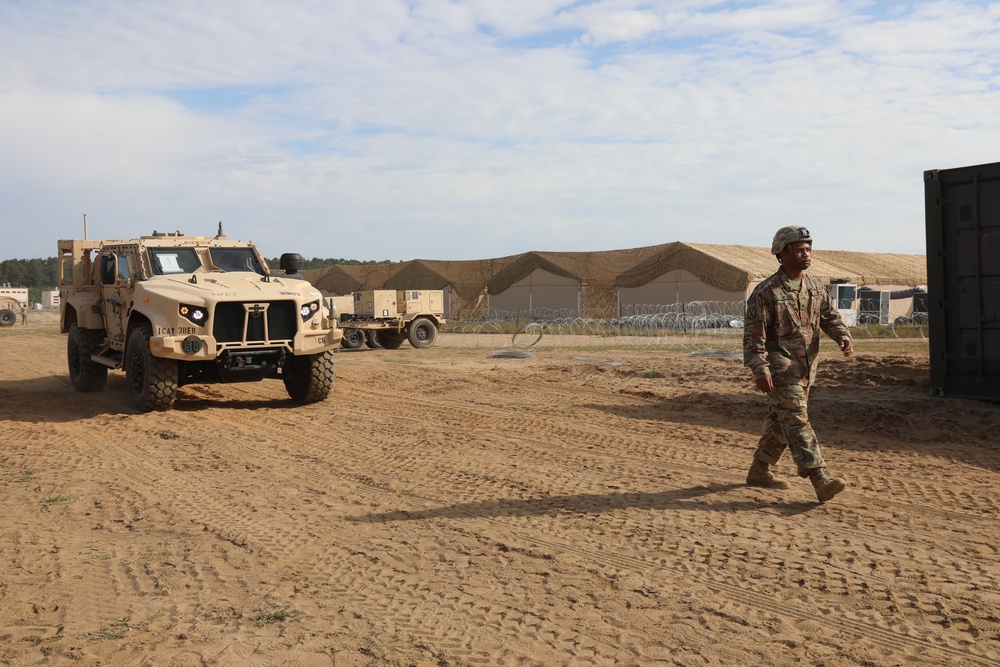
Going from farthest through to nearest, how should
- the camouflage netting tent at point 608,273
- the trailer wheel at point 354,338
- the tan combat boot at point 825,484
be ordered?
1. the camouflage netting tent at point 608,273
2. the trailer wheel at point 354,338
3. the tan combat boot at point 825,484

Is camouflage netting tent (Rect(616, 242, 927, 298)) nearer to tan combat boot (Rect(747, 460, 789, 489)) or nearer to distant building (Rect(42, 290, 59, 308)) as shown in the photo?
tan combat boot (Rect(747, 460, 789, 489))

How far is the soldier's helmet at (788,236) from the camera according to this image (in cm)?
581

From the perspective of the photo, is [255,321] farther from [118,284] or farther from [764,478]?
[764,478]

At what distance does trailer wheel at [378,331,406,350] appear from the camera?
76.5 feet

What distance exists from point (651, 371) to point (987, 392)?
600cm

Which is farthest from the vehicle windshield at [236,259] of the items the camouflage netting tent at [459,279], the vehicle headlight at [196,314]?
the camouflage netting tent at [459,279]

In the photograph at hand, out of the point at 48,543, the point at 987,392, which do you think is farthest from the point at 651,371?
the point at 48,543

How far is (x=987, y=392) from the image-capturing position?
31.4 feet

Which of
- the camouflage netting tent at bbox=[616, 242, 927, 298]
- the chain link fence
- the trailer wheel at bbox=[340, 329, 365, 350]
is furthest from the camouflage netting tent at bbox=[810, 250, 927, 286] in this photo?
the trailer wheel at bbox=[340, 329, 365, 350]

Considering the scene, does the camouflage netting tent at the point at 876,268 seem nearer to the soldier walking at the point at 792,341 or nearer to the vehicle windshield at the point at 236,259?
the vehicle windshield at the point at 236,259

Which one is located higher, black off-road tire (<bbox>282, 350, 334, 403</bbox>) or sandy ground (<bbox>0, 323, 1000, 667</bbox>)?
black off-road tire (<bbox>282, 350, 334, 403</bbox>)

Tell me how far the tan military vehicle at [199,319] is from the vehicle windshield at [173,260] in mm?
13

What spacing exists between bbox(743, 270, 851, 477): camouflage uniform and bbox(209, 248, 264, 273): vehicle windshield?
7.80m

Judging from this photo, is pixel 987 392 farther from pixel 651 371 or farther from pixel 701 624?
pixel 701 624
